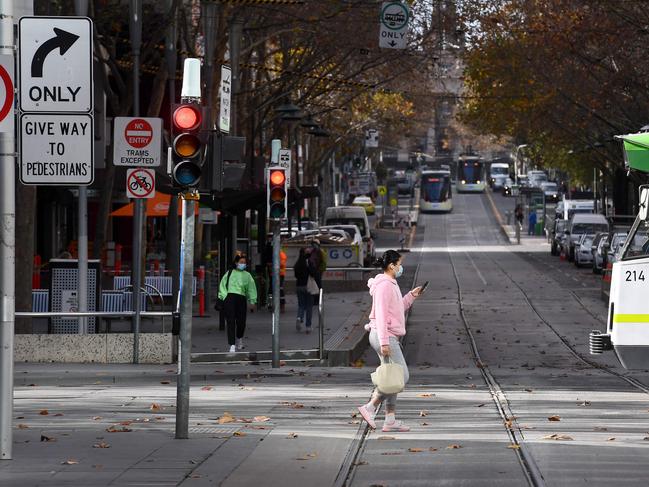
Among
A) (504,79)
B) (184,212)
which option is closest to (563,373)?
(184,212)

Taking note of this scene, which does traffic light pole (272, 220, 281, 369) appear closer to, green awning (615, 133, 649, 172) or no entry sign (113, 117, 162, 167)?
no entry sign (113, 117, 162, 167)

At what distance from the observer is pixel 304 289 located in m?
31.2

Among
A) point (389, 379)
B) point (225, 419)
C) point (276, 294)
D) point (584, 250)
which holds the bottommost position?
point (584, 250)

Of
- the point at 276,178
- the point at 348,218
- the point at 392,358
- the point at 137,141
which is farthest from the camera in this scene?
the point at 348,218

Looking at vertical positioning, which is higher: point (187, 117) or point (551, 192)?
point (187, 117)

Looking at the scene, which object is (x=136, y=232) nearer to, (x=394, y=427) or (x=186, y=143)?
(x=394, y=427)

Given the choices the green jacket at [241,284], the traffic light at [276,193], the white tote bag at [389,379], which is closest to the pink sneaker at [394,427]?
the white tote bag at [389,379]

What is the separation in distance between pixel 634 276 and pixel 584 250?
47105 millimetres

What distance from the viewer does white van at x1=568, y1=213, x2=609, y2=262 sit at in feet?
223

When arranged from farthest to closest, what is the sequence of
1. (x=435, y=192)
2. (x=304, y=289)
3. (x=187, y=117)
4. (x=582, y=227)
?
1. (x=435, y=192)
2. (x=582, y=227)
3. (x=304, y=289)
4. (x=187, y=117)

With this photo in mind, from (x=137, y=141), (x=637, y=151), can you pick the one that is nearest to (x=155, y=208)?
(x=137, y=141)

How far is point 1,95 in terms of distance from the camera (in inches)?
472

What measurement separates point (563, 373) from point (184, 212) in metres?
10.8

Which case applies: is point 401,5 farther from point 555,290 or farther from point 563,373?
point 563,373
